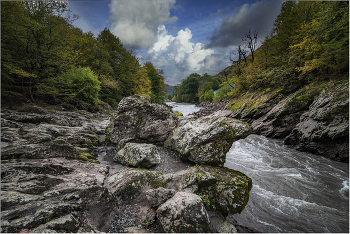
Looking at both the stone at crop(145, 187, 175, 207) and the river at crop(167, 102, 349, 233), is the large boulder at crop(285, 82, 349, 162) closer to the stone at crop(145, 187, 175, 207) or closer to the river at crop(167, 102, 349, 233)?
the river at crop(167, 102, 349, 233)

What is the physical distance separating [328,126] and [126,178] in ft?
45.9

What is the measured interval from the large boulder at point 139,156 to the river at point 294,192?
4.57 meters

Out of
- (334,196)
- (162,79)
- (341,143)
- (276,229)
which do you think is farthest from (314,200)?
(162,79)

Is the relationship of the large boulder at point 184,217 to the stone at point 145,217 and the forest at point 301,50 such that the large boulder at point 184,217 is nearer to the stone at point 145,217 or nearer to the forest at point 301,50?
the stone at point 145,217

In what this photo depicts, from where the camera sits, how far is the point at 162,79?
39.8 m

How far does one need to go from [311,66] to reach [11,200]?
816 inches

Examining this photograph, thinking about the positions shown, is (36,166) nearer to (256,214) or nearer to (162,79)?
(256,214)

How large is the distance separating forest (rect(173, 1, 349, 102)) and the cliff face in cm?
158

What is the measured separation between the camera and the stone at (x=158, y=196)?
15.0ft

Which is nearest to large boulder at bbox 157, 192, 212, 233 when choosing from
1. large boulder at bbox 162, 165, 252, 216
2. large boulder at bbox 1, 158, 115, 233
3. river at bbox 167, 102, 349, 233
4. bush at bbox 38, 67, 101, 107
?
large boulder at bbox 162, 165, 252, 216

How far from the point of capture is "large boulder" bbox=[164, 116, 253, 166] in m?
6.66

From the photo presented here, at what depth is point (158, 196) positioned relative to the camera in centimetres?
468

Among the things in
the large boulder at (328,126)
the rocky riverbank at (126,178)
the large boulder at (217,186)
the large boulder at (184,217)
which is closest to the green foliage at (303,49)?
the large boulder at (328,126)

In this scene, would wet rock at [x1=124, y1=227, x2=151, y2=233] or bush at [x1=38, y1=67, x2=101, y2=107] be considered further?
bush at [x1=38, y1=67, x2=101, y2=107]
